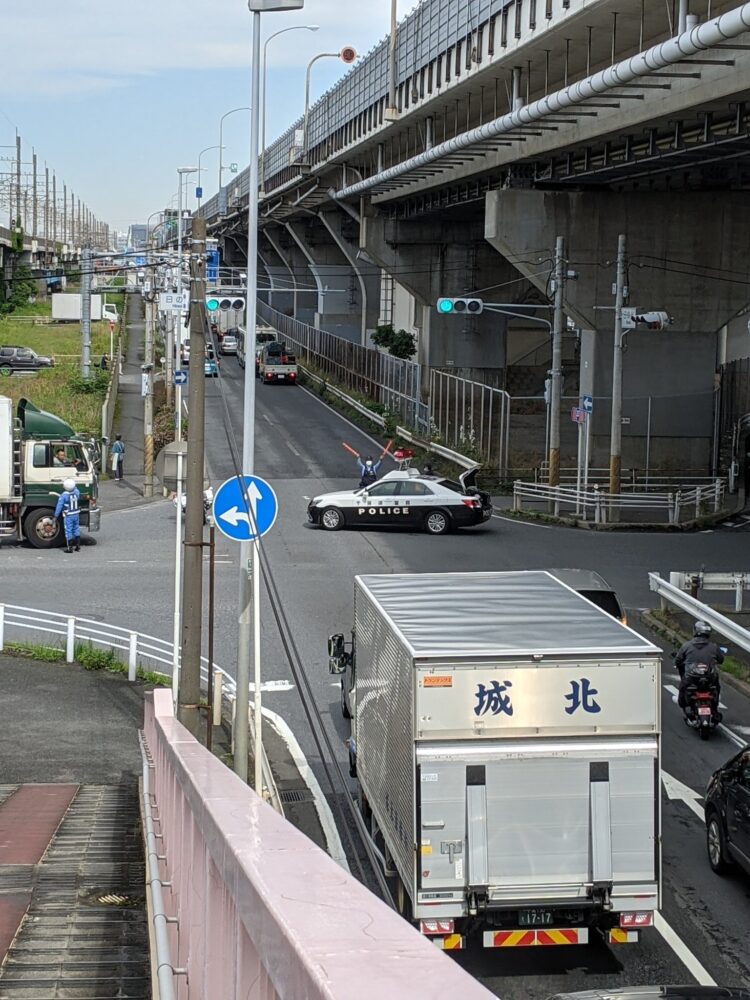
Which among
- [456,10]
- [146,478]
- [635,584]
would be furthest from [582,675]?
[146,478]

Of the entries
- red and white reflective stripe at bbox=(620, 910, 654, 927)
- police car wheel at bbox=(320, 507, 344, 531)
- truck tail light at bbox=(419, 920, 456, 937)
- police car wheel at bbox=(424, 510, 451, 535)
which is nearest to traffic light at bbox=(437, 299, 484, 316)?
police car wheel at bbox=(424, 510, 451, 535)

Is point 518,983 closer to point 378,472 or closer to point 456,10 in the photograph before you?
point 456,10

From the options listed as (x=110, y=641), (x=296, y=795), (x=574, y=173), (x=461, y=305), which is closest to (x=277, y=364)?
(x=461, y=305)

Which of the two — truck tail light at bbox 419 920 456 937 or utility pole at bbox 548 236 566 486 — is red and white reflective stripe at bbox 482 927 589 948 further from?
utility pole at bbox 548 236 566 486

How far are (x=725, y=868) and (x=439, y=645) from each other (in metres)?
4.28

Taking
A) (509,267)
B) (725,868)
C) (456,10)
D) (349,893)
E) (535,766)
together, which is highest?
(456,10)

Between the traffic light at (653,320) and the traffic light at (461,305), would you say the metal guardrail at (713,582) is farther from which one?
the traffic light at (461,305)

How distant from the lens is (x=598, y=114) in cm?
3009

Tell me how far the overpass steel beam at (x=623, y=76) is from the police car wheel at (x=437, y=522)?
938 centimetres

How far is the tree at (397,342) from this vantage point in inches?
2502

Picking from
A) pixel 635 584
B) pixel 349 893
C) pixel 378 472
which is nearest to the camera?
pixel 349 893

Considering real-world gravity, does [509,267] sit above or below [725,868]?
above

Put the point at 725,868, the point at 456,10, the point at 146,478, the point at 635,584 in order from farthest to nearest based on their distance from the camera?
1. the point at 146,478
2. the point at 456,10
3. the point at 635,584
4. the point at 725,868

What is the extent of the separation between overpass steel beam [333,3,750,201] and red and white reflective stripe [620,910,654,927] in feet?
43.1
